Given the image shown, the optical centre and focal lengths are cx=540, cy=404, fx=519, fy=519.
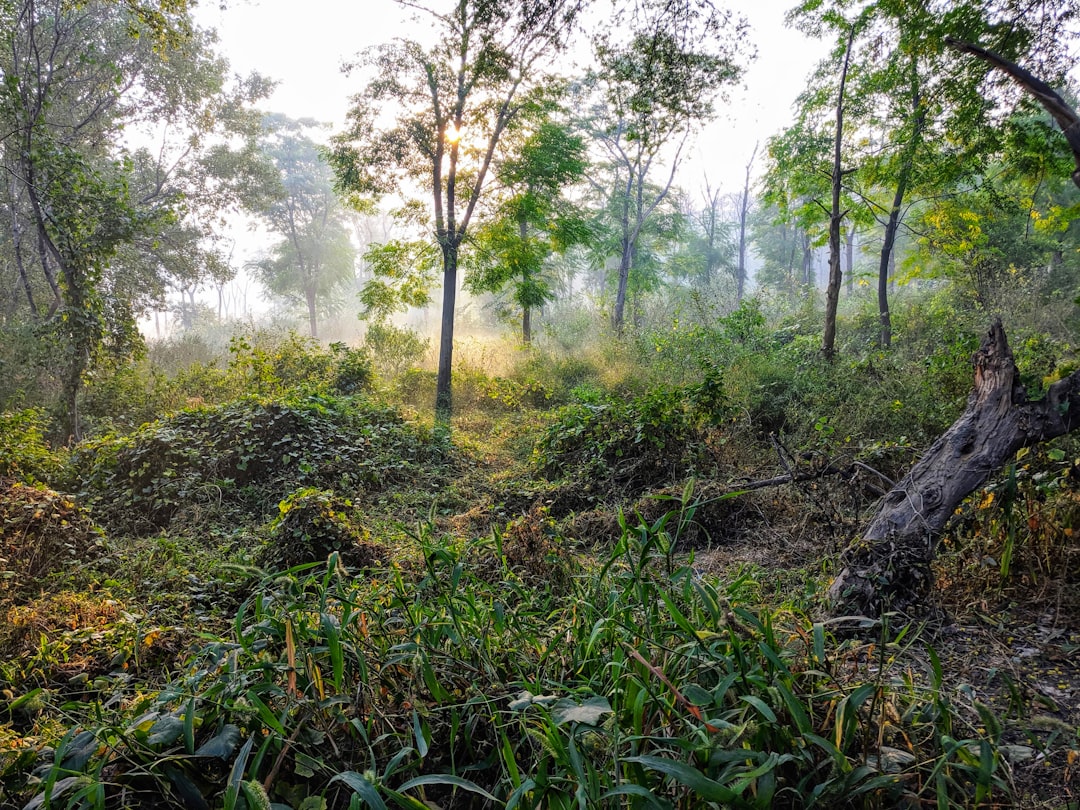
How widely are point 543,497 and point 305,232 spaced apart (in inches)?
1330

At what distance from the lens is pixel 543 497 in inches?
195

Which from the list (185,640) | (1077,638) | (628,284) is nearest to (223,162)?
(628,284)

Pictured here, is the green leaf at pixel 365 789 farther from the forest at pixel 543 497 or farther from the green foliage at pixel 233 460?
the green foliage at pixel 233 460

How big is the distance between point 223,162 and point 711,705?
20.1 meters

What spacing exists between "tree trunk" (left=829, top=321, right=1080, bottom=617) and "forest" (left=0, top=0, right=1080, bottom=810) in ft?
0.06

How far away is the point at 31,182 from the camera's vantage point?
255 inches

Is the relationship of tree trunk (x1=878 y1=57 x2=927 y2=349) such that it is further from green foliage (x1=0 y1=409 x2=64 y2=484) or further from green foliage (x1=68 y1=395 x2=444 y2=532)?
green foliage (x1=0 y1=409 x2=64 y2=484)

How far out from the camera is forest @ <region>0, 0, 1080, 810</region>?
1.33 meters

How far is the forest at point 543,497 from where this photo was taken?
4.37 ft

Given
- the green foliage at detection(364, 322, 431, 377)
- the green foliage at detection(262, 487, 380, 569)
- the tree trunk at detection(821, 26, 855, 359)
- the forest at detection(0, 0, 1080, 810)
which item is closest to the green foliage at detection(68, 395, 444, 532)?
the forest at detection(0, 0, 1080, 810)

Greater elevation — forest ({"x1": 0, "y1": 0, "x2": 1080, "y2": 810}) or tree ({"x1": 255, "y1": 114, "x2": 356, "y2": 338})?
tree ({"x1": 255, "y1": 114, "x2": 356, "y2": 338})

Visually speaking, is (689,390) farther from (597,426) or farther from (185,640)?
(185,640)

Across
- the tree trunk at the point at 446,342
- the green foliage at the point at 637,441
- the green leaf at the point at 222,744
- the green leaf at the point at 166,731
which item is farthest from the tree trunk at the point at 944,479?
the tree trunk at the point at 446,342

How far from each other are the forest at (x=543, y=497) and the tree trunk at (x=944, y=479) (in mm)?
18
